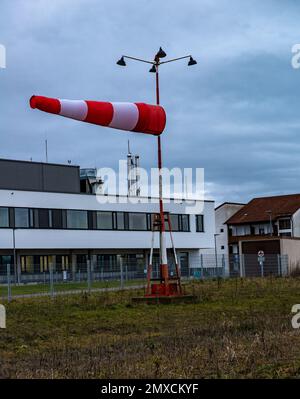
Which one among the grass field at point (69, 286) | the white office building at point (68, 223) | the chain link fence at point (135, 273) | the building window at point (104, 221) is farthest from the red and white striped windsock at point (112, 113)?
the building window at point (104, 221)

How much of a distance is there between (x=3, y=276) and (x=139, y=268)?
→ 7.16 m

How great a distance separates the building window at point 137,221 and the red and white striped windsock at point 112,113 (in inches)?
1832

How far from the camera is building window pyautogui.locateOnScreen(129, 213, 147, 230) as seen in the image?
67.8 m

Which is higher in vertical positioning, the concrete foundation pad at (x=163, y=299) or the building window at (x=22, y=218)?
the building window at (x=22, y=218)

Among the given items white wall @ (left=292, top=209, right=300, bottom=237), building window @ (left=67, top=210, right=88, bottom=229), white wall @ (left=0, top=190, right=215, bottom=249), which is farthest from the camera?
white wall @ (left=292, top=209, right=300, bottom=237)

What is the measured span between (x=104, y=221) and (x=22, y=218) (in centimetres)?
875

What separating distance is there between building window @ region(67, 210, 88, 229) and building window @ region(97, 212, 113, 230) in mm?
1486

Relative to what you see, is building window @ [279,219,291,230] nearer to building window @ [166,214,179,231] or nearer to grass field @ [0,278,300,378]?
building window @ [166,214,179,231]

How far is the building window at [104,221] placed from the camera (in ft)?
213

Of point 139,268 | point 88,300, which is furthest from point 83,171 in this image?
point 88,300

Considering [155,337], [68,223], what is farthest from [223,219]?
[155,337]

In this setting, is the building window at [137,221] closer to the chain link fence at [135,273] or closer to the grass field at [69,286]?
the chain link fence at [135,273]

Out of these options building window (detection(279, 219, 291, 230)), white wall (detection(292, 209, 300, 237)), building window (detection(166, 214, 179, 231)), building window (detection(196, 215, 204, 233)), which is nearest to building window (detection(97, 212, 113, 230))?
building window (detection(166, 214, 179, 231))

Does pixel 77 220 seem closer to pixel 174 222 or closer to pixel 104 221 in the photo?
pixel 104 221
